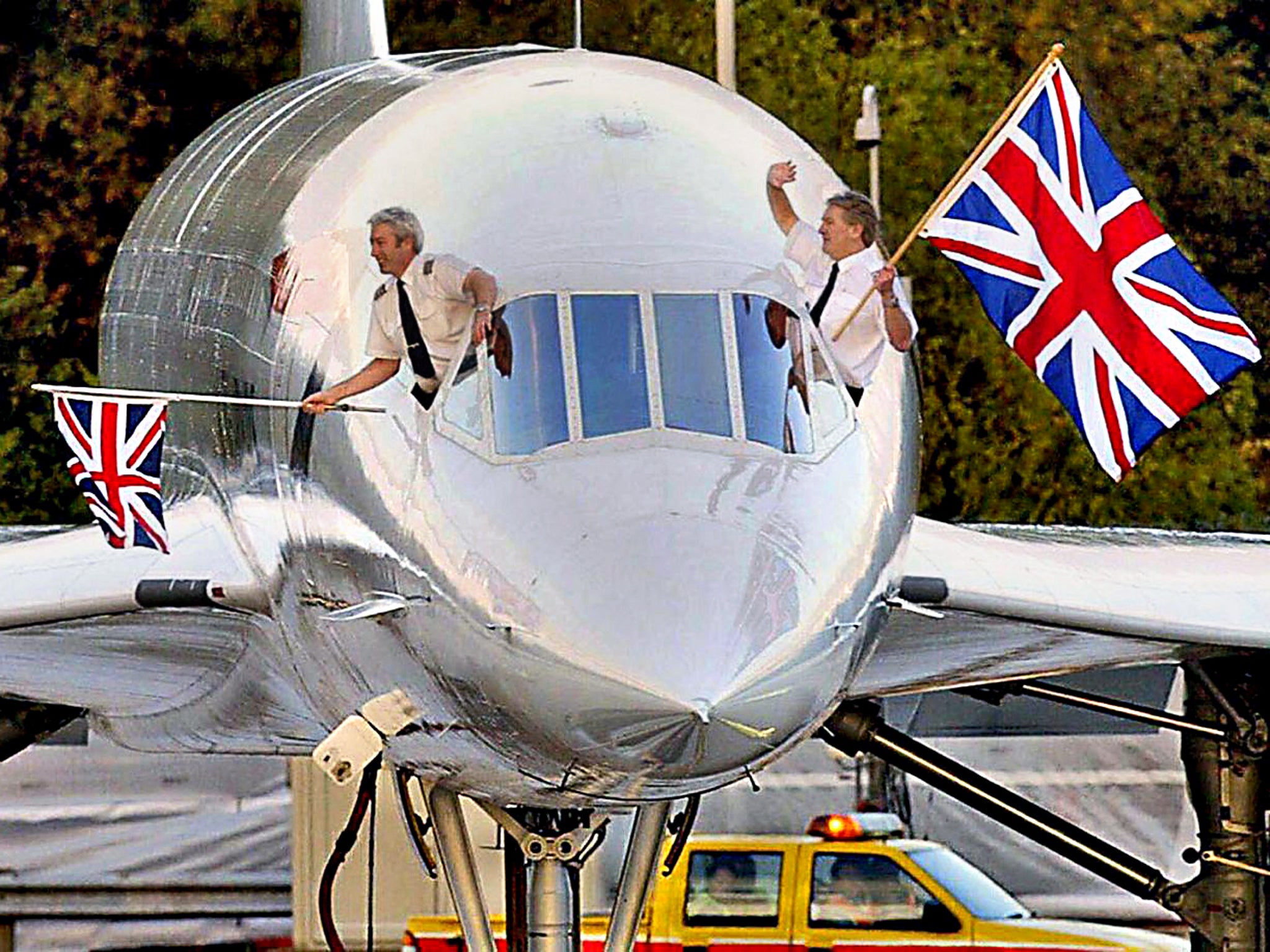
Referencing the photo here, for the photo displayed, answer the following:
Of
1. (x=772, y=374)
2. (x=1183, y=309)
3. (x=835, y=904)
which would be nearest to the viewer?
(x=772, y=374)

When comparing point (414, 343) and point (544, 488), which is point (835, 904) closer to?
point (414, 343)

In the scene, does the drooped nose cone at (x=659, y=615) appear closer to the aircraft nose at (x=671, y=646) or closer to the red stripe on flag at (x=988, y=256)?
the aircraft nose at (x=671, y=646)

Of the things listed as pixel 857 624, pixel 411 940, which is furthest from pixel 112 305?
pixel 411 940

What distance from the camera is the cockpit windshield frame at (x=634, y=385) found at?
A: 9.03m

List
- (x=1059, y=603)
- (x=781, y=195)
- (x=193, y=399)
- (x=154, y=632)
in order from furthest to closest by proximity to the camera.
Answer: (x=1059, y=603), (x=154, y=632), (x=781, y=195), (x=193, y=399)

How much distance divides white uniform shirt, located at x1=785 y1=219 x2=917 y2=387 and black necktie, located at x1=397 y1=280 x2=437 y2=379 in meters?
1.06

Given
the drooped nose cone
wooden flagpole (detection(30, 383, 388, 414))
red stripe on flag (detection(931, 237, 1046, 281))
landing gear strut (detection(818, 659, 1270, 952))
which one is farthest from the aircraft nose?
landing gear strut (detection(818, 659, 1270, 952))

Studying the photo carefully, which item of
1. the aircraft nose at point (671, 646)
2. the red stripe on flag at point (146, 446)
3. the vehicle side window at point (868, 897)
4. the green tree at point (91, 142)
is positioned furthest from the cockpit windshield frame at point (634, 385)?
the green tree at point (91, 142)

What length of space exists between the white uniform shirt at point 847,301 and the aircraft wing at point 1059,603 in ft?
3.23

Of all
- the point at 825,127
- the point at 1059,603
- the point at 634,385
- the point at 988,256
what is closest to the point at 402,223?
the point at 634,385

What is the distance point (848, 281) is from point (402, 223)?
1.29m

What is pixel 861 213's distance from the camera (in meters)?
9.80

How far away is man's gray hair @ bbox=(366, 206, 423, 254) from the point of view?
379 inches

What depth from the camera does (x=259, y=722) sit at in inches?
455
